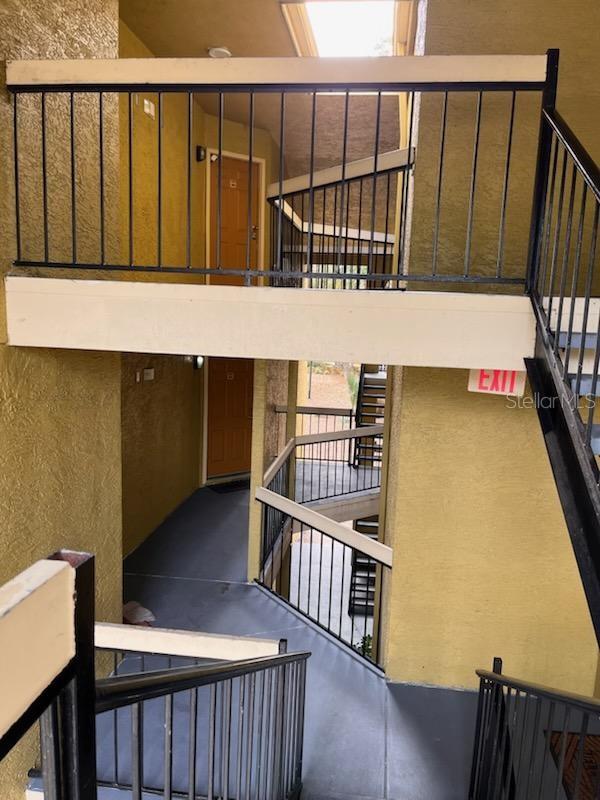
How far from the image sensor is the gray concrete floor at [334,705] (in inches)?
104

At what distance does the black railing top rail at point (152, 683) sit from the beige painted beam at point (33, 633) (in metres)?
0.16

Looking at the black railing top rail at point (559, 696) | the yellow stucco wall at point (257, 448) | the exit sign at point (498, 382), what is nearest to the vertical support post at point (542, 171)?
the exit sign at point (498, 382)

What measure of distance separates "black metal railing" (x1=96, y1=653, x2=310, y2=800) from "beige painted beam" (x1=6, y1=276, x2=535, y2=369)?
1.19m

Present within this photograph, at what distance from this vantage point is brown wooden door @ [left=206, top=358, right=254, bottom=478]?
6.76 meters

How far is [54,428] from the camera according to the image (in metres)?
2.57

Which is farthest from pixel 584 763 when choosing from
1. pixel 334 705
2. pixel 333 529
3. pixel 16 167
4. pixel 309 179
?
pixel 16 167

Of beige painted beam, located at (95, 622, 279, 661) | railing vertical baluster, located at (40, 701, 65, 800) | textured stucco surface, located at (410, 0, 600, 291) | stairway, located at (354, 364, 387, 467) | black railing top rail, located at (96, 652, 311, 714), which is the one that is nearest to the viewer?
railing vertical baluster, located at (40, 701, 65, 800)

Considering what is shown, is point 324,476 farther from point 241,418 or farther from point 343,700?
point 343,700

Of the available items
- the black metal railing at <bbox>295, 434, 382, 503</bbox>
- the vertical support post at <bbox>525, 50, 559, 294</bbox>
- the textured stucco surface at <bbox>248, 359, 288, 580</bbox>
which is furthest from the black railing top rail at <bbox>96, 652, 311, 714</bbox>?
the black metal railing at <bbox>295, 434, 382, 503</bbox>

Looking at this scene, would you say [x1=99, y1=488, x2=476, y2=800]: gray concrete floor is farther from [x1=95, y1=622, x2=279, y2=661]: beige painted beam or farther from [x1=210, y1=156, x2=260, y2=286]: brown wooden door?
[x1=210, y1=156, x2=260, y2=286]: brown wooden door

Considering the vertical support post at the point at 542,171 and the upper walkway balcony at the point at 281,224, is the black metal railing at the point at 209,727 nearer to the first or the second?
the upper walkway balcony at the point at 281,224

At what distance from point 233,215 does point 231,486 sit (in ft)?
11.2

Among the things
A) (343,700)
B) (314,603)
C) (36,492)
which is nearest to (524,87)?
(36,492)

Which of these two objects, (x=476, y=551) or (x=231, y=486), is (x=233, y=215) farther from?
(x=476, y=551)
